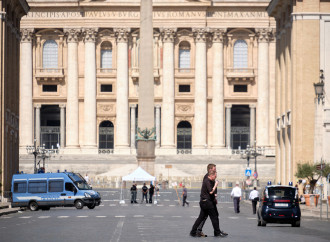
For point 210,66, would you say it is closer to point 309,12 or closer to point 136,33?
point 136,33

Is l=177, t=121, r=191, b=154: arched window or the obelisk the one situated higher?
the obelisk

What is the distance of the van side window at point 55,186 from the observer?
55.0 meters

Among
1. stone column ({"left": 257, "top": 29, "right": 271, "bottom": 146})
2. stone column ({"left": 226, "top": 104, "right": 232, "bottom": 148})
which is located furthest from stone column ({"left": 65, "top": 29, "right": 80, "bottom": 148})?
stone column ({"left": 257, "top": 29, "right": 271, "bottom": 146})

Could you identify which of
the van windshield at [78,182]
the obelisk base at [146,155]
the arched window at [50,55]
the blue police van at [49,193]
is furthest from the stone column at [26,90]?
the blue police van at [49,193]

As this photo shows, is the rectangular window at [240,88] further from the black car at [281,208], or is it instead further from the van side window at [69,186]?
the black car at [281,208]

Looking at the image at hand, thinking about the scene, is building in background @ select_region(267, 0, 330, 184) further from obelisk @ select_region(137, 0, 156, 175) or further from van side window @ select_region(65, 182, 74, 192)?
obelisk @ select_region(137, 0, 156, 175)

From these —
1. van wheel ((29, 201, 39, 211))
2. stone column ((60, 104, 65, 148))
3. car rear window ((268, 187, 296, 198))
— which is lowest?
van wheel ((29, 201, 39, 211))

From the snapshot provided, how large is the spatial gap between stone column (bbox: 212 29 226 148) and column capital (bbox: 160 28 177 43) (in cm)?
476

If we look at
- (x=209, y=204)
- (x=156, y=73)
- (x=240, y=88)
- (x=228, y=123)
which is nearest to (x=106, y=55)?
(x=156, y=73)

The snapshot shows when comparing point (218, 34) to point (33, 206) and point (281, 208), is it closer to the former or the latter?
point (33, 206)

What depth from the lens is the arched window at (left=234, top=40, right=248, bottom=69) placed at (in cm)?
12644

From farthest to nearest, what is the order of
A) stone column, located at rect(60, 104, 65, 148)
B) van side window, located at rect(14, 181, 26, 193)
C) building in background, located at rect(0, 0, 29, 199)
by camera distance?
stone column, located at rect(60, 104, 65, 148) < building in background, located at rect(0, 0, 29, 199) < van side window, located at rect(14, 181, 26, 193)

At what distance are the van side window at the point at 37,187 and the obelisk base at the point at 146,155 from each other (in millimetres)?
29464

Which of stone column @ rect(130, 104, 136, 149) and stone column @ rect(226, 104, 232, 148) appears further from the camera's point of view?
stone column @ rect(130, 104, 136, 149)
